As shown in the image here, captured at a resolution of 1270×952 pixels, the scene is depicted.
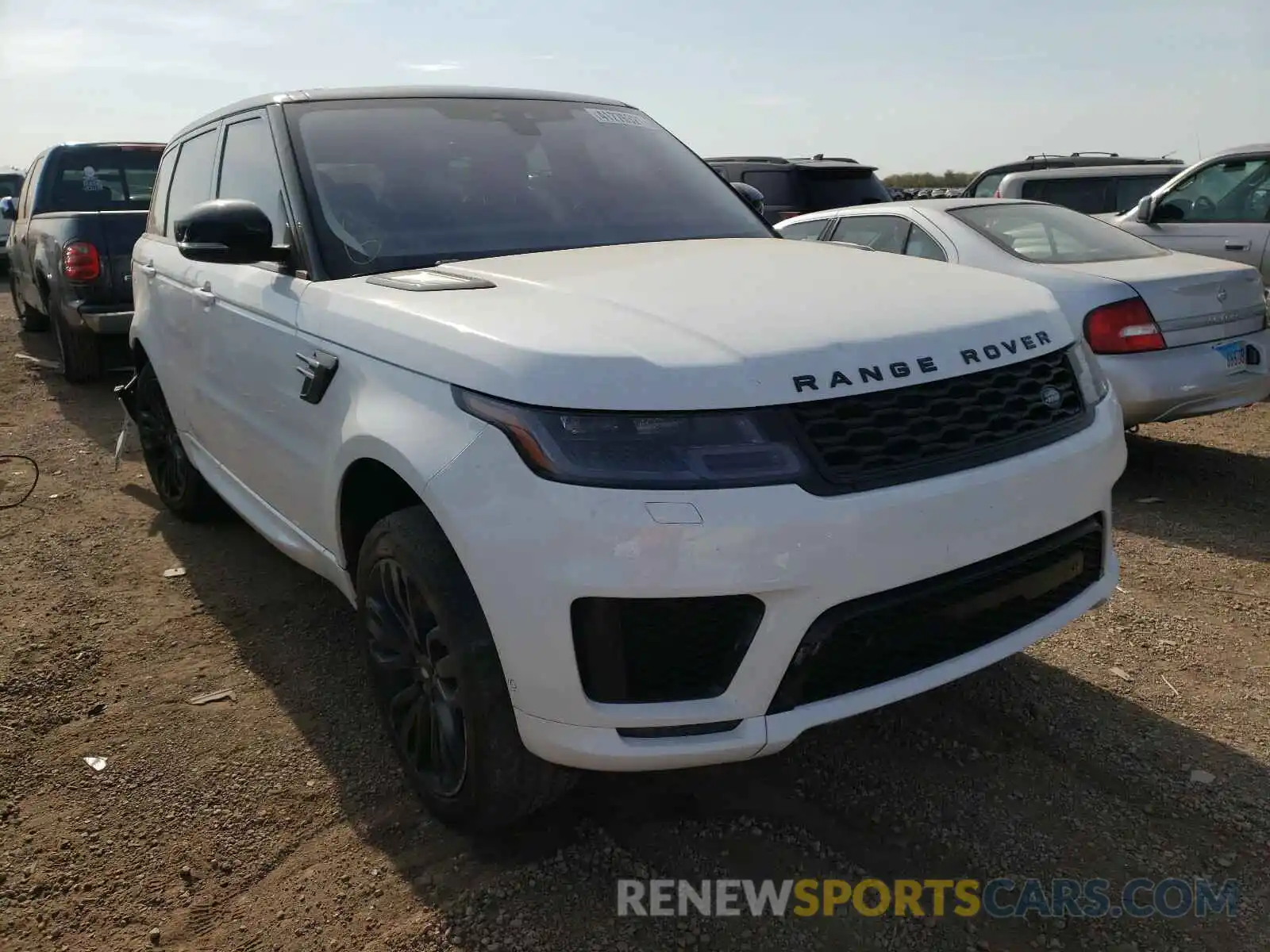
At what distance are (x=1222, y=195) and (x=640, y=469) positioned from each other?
23.4 feet

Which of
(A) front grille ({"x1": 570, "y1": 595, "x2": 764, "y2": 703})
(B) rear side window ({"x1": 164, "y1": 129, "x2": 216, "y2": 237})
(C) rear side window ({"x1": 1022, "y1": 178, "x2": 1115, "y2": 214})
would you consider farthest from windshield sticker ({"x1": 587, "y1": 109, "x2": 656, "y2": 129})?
(C) rear side window ({"x1": 1022, "y1": 178, "x2": 1115, "y2": 214})

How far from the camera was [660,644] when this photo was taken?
207cm

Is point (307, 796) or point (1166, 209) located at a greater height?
point (1166, 209)

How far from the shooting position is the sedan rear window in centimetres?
563

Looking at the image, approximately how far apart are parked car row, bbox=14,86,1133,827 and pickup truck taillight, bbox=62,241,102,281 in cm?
504

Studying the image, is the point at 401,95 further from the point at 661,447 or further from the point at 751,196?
the point at 661,447

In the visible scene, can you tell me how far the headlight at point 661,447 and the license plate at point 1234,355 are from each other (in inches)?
155

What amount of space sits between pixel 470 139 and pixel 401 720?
1.85 metres

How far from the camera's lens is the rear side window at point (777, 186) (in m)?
10.5

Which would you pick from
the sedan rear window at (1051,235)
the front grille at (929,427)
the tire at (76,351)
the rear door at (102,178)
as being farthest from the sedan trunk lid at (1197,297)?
the rear door at (102,178)

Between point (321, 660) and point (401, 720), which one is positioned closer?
point (401, 720)

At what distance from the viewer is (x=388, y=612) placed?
2627 millimetres

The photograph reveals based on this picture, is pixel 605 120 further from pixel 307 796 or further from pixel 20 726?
pixel 20 726

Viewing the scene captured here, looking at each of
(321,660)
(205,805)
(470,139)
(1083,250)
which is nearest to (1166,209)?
(1083,250)
